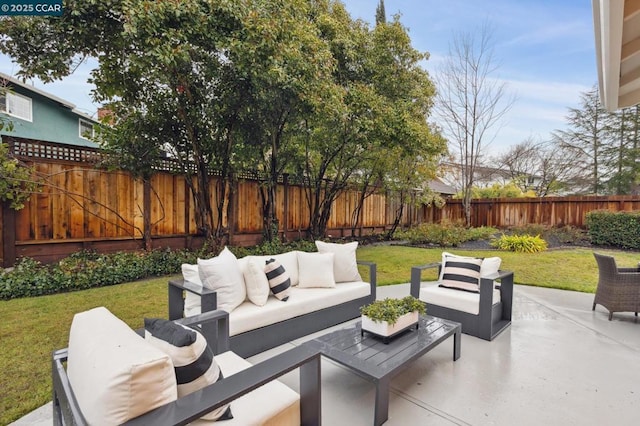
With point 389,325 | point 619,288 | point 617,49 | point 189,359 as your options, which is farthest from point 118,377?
point 619,288

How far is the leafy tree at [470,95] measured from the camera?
33.7ft

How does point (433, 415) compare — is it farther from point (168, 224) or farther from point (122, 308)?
point (168, 224)

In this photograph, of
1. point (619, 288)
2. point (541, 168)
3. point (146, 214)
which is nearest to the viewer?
point (619, 288)

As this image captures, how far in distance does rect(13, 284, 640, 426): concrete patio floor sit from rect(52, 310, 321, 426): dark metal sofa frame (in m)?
0.57

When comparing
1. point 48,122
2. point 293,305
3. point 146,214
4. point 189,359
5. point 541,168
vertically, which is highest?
point 48,122

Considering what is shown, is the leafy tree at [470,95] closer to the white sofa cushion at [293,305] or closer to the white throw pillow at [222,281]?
the white sofa cushion at [293,305]

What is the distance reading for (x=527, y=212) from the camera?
11.6m

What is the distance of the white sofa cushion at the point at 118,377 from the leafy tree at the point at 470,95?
11.9 meters

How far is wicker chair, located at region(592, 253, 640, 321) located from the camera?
3668 mm

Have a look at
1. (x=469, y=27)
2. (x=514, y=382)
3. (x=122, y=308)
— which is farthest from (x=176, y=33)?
(x=469, y=27)

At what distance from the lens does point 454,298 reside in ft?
11.4

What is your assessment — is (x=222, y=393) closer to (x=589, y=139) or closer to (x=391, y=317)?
(x=391, y=317)

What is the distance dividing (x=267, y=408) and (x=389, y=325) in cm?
121

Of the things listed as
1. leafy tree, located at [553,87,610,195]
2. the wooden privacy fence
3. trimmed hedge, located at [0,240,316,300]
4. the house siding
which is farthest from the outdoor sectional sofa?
leafy tree, located at [553,87,610,195]
